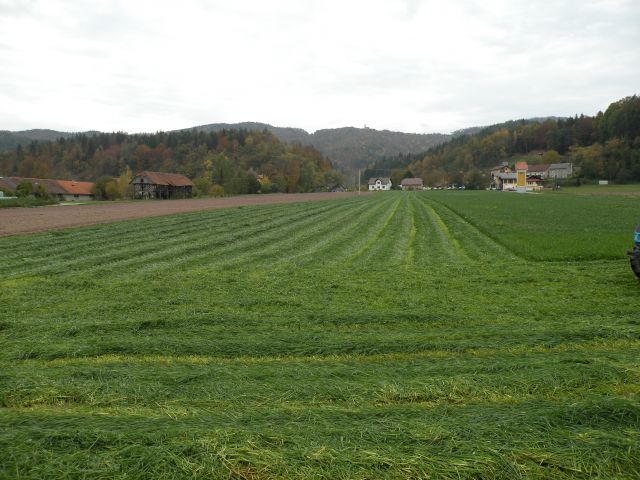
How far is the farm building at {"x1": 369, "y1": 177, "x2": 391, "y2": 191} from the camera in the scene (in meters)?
188

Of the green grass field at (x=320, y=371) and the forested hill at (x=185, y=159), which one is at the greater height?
the forested hill at (x=185, y=159)

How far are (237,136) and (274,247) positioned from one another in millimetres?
145764

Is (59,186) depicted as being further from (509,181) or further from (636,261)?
(509,181)

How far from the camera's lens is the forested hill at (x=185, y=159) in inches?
4855

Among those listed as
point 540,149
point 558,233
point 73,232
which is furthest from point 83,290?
point 540,149

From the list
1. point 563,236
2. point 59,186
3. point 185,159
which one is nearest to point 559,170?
point 185,159

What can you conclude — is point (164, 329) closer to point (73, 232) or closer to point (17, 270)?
point (17, 270)

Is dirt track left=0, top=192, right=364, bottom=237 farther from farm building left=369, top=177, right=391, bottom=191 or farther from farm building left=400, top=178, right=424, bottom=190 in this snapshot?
farm building left=369, top=177, right=391, bottom=191

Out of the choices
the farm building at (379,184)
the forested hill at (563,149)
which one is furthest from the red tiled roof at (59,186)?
the farm building at (379,184)

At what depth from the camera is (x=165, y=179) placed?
98.5 m

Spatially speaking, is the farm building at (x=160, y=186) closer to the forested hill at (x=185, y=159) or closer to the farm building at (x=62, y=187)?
the forested hill at (x=185, y=159)

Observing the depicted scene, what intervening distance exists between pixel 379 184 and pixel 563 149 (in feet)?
225

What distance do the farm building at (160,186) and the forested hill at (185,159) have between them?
11188 mm

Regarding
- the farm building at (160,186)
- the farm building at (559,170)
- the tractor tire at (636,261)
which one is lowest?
the tractor tire at (636,261)
